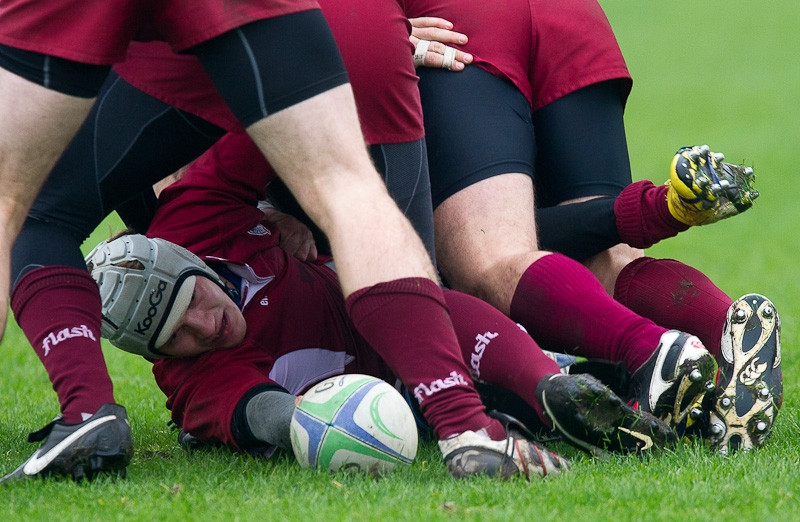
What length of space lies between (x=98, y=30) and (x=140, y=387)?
3.01 metres

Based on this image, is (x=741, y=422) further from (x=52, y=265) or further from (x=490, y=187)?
(x=52, y=265)

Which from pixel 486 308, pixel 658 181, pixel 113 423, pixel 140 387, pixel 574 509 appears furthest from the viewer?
pixel 658 181

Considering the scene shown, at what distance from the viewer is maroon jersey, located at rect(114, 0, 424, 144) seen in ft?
11.4

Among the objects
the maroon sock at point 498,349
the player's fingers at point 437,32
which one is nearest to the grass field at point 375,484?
the maroon sock at point 498,349

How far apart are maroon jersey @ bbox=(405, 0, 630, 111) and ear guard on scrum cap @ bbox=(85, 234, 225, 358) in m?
1.52

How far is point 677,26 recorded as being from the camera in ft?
93.4

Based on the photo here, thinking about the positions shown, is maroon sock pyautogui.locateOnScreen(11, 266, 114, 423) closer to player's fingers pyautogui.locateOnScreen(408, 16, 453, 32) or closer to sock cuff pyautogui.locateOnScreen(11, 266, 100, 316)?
sock cuff pyautogui.locateOnScreen(11, 266, 100, 316)

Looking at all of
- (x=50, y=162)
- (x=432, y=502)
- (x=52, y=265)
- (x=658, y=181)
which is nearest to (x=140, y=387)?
(x=52, y=265)

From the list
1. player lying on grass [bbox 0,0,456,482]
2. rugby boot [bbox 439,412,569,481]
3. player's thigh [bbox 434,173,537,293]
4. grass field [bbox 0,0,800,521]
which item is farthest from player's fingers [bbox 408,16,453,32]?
rugby boot [bbox 439,412,569,481]

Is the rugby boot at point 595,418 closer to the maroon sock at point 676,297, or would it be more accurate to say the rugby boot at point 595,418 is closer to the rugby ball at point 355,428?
the rugby ball at point 355,428

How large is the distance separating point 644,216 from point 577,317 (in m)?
0.50

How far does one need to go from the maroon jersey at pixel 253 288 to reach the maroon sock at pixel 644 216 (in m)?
1.02

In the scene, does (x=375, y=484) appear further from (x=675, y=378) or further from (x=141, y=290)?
(x=141, y=290)

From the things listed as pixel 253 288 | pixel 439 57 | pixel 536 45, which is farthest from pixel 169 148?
pixel 536 45
